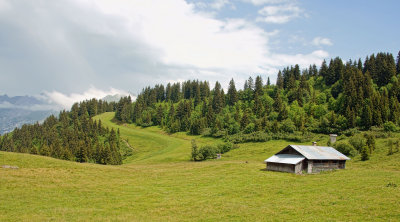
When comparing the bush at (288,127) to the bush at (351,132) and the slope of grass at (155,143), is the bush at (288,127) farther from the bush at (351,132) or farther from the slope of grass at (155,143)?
the slope of grass at (155,143)

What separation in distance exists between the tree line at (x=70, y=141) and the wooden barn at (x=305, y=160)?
62766mm

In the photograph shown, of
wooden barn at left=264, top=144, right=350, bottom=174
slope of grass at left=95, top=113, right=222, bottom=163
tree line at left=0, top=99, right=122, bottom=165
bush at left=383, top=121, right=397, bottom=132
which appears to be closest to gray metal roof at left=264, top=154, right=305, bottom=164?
wooden barn at left=264, top=144, right=350, bottom=174

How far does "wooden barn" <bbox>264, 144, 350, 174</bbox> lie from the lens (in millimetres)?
47906

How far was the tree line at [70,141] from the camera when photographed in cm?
9550

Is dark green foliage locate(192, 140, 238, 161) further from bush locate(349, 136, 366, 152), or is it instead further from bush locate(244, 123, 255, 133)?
bush locate(349, 136, 366, 152)

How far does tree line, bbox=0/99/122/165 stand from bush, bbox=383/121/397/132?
3684 inches

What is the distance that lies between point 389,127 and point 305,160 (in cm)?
5311

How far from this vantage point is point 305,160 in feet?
160

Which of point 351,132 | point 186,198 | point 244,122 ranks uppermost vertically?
point 244,122

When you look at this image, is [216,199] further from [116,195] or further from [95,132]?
[95,132]

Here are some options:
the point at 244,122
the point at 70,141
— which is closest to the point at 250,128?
the point at 244,122

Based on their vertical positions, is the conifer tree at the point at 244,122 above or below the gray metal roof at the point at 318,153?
above

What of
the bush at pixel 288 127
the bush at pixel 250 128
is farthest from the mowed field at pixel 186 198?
the bush at pixel 250 128

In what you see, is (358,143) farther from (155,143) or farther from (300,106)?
(155,143)
